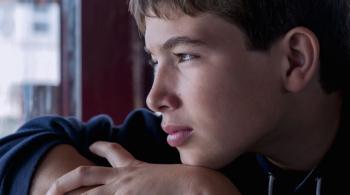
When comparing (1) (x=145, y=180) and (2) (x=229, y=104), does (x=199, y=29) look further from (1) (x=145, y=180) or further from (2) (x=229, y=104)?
(1) (x=145, y=180)

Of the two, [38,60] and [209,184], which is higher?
[38,60]

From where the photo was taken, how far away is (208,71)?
0.84 meters

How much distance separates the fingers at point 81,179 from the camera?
0.87 m

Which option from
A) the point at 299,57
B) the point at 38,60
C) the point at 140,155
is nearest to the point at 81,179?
the point at 140,155

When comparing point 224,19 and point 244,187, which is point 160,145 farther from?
point 224,19

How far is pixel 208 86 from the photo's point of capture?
0.84m

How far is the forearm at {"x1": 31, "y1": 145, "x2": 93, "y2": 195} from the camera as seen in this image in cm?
90

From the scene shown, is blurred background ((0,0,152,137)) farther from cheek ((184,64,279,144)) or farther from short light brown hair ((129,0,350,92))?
cheek ((184,64,279,144))

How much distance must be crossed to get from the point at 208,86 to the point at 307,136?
24cm

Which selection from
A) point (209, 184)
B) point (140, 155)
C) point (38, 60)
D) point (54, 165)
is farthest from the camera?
point (38, 60)

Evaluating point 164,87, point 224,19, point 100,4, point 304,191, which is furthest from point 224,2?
point 100,4

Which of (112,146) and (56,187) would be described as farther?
(112,146)

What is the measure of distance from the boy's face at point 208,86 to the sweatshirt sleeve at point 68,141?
222 millimetres

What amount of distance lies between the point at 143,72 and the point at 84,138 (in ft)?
1.77
